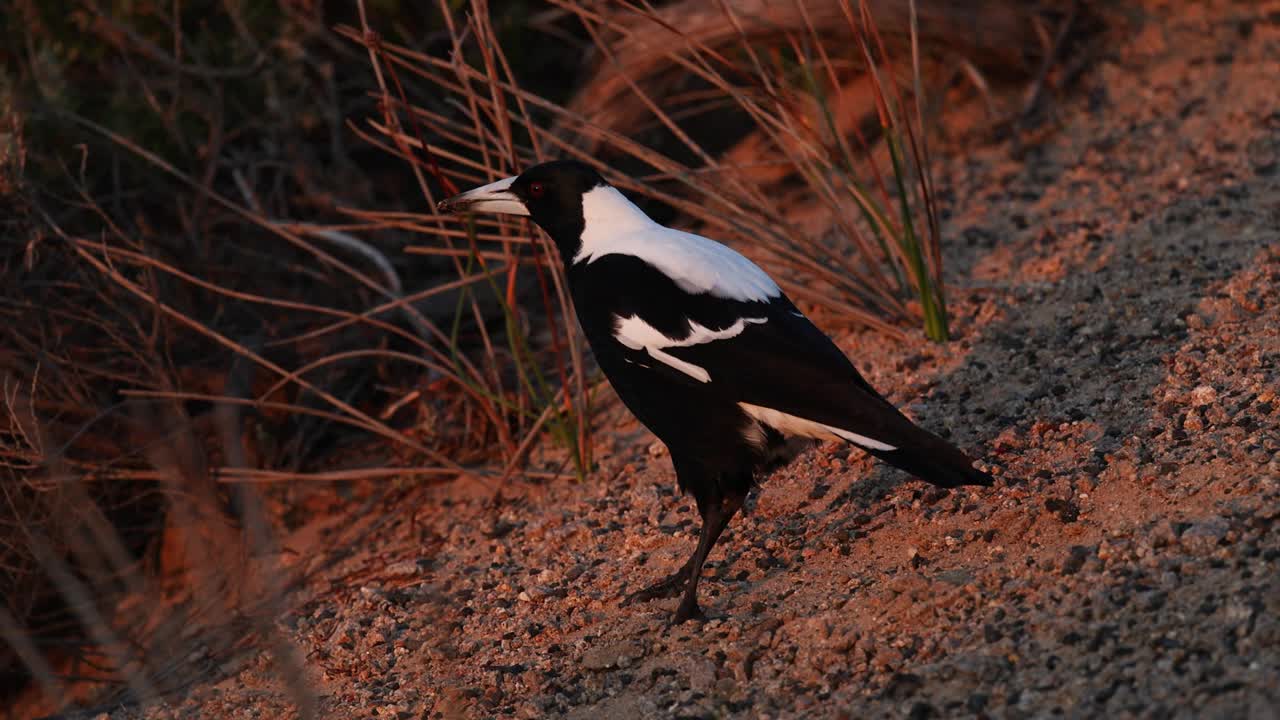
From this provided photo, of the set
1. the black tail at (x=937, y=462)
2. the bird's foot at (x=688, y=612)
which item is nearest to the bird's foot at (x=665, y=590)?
the bird's foot at (x=688, y=612)

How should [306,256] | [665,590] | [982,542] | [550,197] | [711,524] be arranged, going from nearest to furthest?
[982,542], [711,524], [665,590], [550,197], [306,256]

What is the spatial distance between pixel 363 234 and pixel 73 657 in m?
2.09

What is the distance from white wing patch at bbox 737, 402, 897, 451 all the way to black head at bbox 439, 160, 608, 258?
750 millimetres

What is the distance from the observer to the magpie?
10.6ft

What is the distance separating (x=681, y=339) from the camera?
3332mm

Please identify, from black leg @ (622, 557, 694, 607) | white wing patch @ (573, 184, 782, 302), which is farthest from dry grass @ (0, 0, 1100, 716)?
black leg @ (622, 557, 694, 607)

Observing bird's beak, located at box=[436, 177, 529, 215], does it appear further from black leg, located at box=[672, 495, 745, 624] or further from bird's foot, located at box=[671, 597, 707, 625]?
bird's foot, located at box=[671, 597, 707, 625]

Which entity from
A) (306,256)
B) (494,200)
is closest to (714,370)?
(494,200)

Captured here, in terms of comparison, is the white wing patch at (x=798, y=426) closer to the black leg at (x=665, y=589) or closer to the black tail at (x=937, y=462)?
the black tail at (x=937, y=462)

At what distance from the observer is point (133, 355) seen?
16.5 feet

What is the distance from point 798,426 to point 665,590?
0.64m

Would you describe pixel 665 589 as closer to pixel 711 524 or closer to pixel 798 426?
pixel 711 524

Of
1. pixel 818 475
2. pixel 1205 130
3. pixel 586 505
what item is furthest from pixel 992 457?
pixel 1205 130

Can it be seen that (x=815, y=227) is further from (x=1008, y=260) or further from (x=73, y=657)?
(x=73, y=657)
